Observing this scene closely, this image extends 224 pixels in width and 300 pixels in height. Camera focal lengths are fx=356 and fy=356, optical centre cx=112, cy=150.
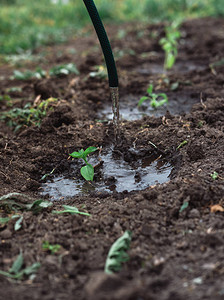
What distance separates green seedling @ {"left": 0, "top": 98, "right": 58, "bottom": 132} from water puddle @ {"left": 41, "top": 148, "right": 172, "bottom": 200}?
2.68 ft

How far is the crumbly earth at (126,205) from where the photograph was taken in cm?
156

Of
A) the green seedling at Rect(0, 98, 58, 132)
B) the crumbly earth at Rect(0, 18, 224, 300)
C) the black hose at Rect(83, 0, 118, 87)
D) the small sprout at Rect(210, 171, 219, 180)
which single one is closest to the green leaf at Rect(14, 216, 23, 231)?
the crumbly earth at Rect(0, 18, 224, 300)

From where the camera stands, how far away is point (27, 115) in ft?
12.0

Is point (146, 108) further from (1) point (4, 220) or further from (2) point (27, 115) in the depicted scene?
(1) point (4, 220)

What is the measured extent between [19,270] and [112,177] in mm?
1144

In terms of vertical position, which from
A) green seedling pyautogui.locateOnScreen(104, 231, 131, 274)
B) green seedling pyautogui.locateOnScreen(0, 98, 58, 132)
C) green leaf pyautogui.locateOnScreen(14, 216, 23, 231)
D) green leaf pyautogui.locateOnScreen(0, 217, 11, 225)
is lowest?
green seedling pyautogui.locateOnScreen(104, 231, 131, 274)

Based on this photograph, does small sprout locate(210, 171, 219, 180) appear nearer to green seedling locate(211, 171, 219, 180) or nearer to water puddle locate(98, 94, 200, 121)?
green seedling locate(211, 171, 219, 180)

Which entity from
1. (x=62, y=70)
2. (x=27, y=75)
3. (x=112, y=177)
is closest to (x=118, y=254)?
(x=112, y=177)

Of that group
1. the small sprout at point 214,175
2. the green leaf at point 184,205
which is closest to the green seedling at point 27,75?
the small sprout at point 214,175

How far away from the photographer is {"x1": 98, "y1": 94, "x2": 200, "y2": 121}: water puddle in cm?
368

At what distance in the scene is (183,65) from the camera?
16.9 feet

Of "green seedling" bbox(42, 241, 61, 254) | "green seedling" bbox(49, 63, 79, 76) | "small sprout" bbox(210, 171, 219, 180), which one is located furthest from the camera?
"green seedling" bbox(49, 63, 79, 76)

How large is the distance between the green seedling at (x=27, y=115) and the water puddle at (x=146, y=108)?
548 millimetres

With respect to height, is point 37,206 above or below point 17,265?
above
